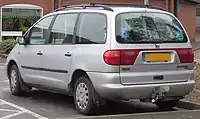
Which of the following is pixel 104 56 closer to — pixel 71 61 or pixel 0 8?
pixel 71 61

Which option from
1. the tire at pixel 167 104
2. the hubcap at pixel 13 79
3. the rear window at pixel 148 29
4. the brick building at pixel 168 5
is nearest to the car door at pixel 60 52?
the rear window at pixel 148 29

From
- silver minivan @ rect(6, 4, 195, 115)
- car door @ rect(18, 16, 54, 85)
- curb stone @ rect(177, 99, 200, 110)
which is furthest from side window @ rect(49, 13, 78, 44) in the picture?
curb stone @ rect(177, 99, 200, 110)

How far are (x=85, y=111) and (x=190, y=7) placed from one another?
96.8 ft

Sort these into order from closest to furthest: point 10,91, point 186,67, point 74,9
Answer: point 186,67
point 74,9
point 10,91

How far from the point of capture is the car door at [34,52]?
924 centimetres

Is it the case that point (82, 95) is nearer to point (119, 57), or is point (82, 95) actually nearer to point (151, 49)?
point (119, 57)

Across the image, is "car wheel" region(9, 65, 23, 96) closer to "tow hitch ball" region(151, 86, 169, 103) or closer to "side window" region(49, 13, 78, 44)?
"side window" region(49, 13, 78, 44)

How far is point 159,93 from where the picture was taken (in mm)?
7926

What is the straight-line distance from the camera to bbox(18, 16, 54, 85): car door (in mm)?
9242

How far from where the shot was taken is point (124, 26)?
309 inches

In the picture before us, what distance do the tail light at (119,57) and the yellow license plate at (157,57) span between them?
0.93 ft

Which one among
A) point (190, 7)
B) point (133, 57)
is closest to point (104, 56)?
point (133, 57)

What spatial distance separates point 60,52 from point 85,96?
1.04 m

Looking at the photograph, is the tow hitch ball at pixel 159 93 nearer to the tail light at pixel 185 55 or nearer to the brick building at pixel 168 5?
the tail light at pixel 185 55
